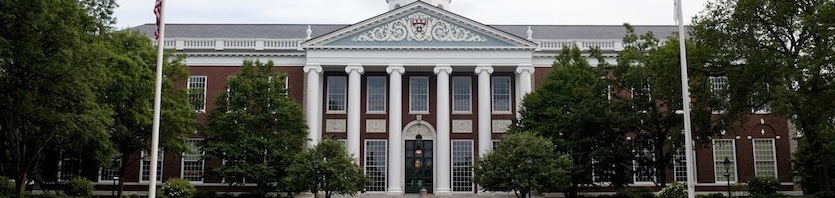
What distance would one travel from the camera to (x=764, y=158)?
50.8 m

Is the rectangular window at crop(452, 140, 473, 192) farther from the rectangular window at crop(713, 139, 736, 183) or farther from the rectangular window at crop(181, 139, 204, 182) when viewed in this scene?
the rectangular window at crop(181, 139, 204, 182)

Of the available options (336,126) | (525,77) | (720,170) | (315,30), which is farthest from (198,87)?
(720,170)

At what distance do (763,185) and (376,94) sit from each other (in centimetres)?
2246

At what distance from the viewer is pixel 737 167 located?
166 feet

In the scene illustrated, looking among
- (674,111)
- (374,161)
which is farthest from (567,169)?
(374,161)

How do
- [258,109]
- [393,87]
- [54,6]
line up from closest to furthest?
[54,6]
[258,109]
[393,87]

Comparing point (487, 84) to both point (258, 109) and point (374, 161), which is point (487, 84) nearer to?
point (374, 161)

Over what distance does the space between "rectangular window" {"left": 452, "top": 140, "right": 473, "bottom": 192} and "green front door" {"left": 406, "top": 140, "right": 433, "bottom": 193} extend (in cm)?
145

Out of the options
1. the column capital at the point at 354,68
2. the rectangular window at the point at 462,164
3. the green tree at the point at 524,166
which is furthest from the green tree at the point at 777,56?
the column capital at the point at 354,68

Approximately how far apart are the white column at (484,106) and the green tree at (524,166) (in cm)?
788

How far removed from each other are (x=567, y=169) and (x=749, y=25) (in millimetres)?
11070

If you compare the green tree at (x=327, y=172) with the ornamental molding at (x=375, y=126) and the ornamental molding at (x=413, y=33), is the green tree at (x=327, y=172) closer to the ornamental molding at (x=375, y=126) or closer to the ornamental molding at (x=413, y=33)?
the ornamental molding at (x=375, y=126)

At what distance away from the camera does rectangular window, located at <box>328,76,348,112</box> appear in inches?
2020

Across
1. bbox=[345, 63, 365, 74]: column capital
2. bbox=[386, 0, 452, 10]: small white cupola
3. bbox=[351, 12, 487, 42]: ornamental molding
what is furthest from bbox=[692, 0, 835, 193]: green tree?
bbox=[386, 0, 452, 10]: small white cupola
